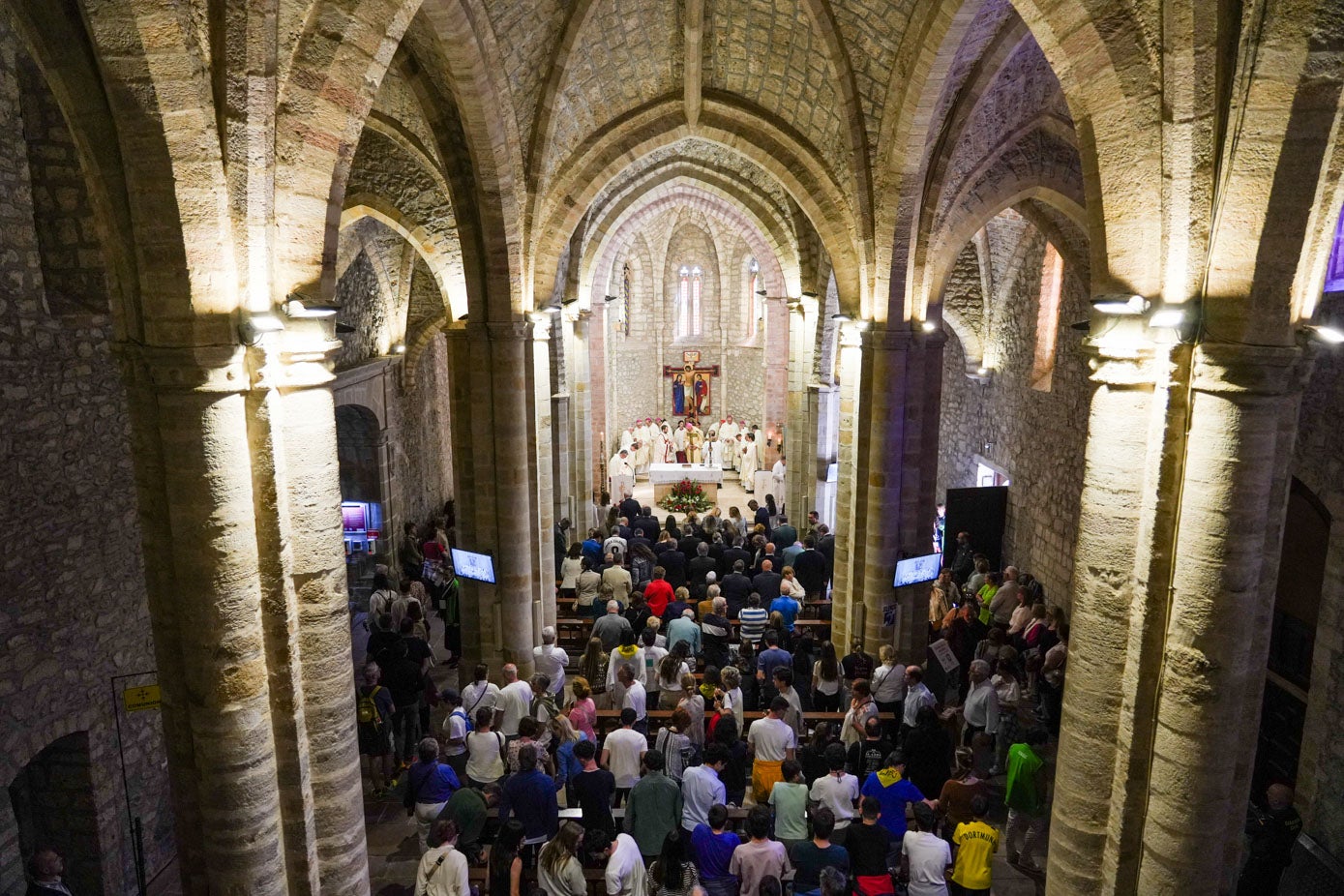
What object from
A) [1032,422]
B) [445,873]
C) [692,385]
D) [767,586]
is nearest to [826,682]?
[767,586]

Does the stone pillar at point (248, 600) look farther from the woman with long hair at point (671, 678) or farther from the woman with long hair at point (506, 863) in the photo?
the woman with long hair at point (671, 678)

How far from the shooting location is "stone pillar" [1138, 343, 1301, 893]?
12.1 feet

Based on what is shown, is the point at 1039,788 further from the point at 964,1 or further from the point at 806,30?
the point at 806,30

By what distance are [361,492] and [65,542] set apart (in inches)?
305

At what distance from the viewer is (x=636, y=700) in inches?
273

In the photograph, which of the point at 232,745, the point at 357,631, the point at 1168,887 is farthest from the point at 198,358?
the point at 357,631

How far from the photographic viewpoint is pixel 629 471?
2058 centimetres

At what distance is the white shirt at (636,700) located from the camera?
6871 mm

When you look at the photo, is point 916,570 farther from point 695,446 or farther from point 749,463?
point 695,446

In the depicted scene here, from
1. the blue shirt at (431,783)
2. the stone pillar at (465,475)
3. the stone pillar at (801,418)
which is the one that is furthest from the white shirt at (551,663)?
the stone pillar at (801,418)

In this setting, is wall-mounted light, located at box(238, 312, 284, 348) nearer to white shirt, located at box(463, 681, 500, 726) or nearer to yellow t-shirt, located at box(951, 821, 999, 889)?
white shirt, located at box(463, 681, 500, 726)

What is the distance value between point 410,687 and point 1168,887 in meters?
5.88

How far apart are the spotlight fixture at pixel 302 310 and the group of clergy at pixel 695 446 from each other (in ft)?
56.8

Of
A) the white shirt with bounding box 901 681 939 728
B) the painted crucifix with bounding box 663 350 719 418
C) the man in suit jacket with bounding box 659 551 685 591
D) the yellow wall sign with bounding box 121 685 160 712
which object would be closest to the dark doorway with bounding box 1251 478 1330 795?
the white shirt with bounding box 901 681 939 728
